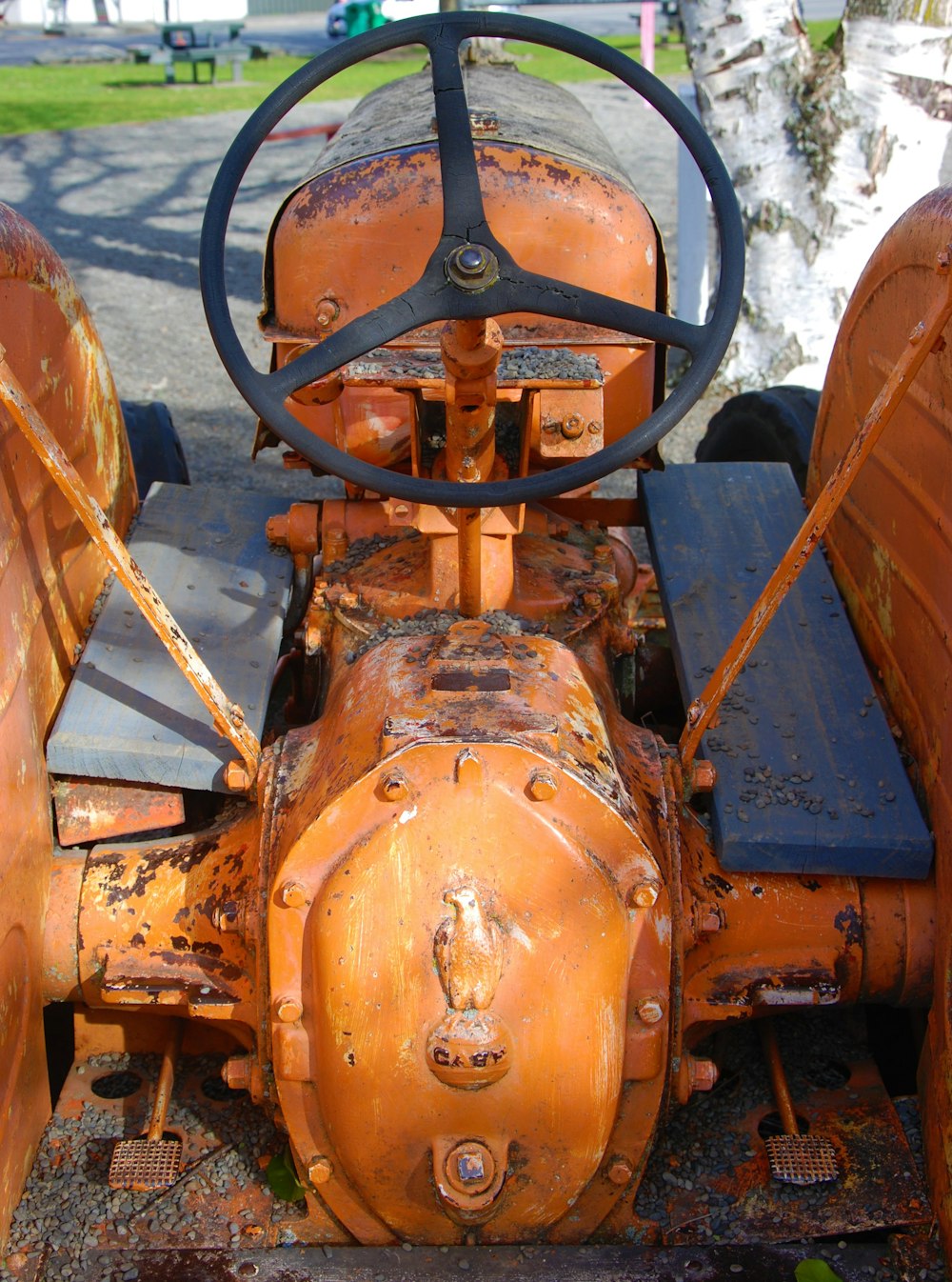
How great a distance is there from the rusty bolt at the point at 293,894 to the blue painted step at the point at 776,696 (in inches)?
24.8

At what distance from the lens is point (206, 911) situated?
1.98 m

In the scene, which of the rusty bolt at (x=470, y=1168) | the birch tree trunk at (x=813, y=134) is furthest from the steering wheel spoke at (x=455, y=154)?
the birch tree trunk at (x=813, y=134)

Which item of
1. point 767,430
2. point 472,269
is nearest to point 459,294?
point 472,269

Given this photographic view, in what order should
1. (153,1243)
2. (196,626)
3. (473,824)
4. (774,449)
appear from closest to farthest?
(473,824)
(153,1243)
(196,626)
(774,449)

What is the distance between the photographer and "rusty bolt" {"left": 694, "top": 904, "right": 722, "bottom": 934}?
1935 mm

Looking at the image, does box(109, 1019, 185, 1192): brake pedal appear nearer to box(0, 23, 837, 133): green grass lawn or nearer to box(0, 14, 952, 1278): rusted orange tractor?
box(0, 14, 952, 1278): rusted orange tractor

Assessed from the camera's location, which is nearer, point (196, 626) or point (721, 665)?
point (721, 665)

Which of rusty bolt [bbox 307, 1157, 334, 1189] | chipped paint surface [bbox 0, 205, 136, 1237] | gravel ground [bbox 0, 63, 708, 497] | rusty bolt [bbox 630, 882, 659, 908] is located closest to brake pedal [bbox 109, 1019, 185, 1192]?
chipped paint surface [bbox 0, 205, 136, 1237]

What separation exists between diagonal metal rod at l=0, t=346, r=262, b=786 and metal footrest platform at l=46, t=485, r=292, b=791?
168 mm

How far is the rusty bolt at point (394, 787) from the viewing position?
1.69m

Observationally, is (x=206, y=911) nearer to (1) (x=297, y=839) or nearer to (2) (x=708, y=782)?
(1) (x=297, y=839)

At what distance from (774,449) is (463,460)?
5.83ft

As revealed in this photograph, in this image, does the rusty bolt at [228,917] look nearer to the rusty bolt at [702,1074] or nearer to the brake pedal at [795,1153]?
Result: the rusty bolt at [702,1074]

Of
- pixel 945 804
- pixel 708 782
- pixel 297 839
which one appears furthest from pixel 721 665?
pixel 297 839
